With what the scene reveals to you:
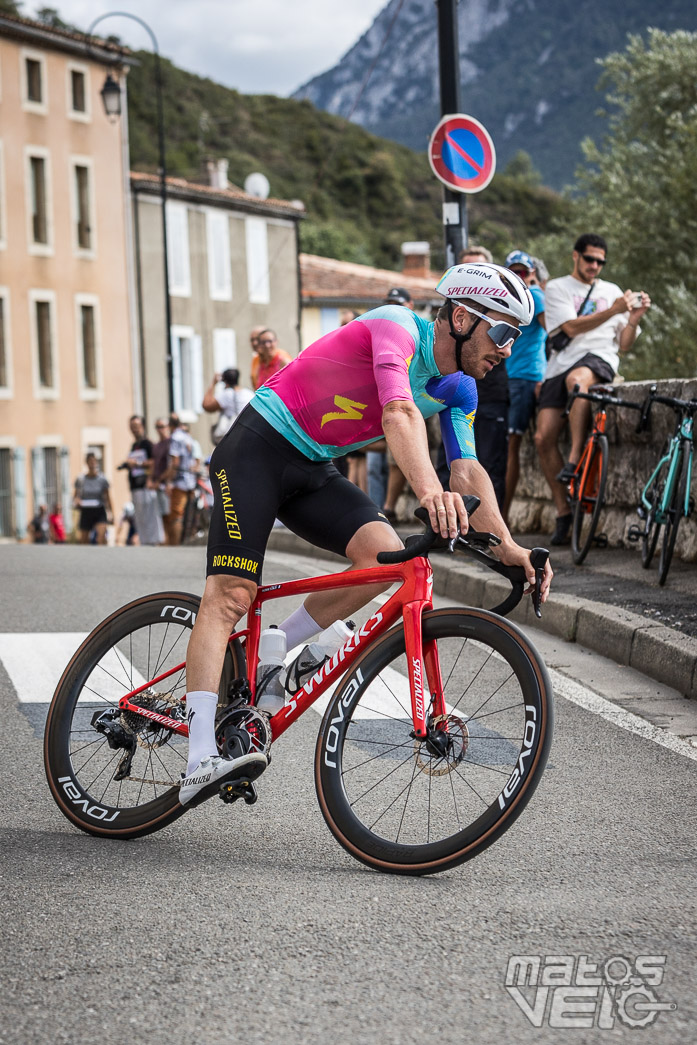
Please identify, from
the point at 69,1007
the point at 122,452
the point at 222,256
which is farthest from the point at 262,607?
the point at 222,256

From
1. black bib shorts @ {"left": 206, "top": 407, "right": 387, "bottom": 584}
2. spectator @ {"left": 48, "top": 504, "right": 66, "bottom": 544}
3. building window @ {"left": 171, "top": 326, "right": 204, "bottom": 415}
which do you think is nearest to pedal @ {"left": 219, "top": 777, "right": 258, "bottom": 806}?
black bib shorts @ {"left": 206, "top": 407, "right": 387, "bottom": 584}

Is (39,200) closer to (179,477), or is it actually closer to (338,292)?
(338,292)

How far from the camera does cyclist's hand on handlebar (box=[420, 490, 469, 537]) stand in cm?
362

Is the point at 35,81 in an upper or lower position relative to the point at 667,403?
upper

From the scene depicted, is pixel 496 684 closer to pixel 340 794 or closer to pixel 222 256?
pixel 340 794

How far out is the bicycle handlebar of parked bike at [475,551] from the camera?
12.3ft

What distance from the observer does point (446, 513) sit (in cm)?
362

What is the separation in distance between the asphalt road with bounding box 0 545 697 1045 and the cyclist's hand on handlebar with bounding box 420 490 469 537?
0.99m

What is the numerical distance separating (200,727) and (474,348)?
54.9 inches

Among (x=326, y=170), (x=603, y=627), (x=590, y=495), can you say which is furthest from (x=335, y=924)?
(x=326, y=170)

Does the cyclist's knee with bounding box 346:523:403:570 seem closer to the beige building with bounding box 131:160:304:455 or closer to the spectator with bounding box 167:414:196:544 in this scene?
the spectator with bounding box 167:414:196:544

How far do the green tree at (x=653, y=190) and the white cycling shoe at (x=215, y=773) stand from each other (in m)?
21.4

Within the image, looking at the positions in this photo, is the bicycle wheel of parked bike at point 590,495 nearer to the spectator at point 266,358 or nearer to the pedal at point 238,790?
the spectator at point 266,358

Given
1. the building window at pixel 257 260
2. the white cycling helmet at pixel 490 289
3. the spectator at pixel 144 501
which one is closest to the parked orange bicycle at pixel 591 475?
the white cycling helmet at pixel 490 289
